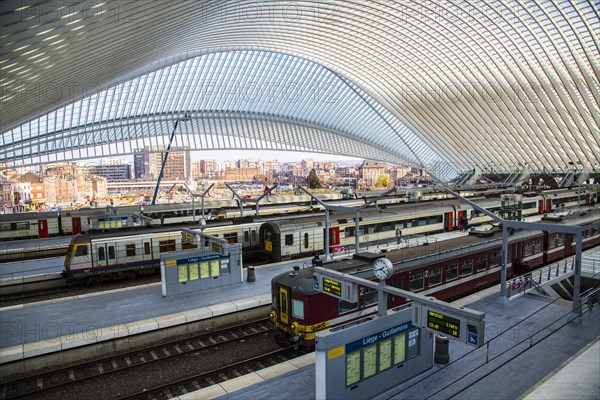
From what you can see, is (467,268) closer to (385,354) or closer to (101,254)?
(385,354)

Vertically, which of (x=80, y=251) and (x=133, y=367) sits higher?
(x=80, y=251)

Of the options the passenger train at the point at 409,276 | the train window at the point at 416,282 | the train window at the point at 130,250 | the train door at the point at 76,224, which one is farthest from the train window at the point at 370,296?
the train door at the point at 76,224

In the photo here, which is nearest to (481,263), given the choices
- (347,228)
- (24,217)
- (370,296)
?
(370,296)

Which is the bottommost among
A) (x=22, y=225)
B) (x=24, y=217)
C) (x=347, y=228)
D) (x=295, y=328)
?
(x=295, y=328)

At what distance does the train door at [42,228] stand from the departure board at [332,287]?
119 ft

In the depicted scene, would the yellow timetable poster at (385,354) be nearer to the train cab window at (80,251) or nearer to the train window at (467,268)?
the train window at (467,268)

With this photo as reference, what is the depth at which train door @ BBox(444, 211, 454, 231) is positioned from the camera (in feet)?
123

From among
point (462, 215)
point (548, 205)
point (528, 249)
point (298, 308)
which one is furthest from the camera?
point (548, 205)

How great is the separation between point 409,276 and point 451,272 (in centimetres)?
317

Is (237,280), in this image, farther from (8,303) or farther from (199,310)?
(8,303)

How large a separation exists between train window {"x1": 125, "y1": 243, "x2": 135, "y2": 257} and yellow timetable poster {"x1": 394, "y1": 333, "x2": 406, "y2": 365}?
62.4ft

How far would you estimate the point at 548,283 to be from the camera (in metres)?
21.7

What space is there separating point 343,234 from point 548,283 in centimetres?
1281

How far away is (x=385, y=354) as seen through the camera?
12.5 metres
